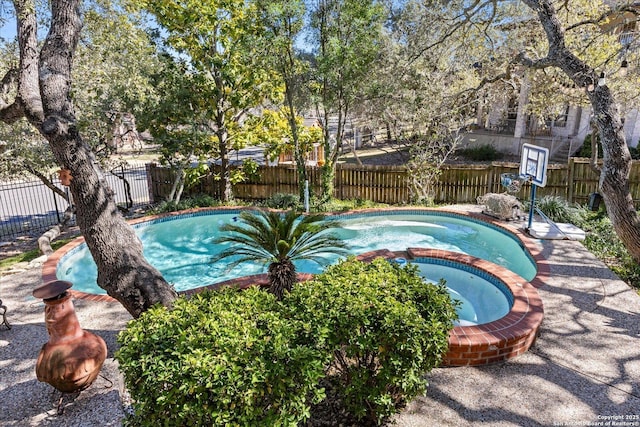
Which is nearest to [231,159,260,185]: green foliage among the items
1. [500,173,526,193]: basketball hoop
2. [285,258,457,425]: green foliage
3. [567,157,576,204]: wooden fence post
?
[500,173,526,193]: basketball hoop

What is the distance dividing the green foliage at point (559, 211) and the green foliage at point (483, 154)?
918 centimetres

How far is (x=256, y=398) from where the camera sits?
10.2 feet

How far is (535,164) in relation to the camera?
9.80 meters

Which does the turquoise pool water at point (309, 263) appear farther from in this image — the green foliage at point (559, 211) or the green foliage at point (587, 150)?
the green foliage at point (587, 150)

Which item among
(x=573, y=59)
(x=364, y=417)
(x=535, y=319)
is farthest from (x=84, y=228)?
(x=573, y=59)

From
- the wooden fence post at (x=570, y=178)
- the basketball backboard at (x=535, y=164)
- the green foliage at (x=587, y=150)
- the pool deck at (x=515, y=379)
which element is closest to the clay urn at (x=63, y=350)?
the pool deck at (x=515, y=379)

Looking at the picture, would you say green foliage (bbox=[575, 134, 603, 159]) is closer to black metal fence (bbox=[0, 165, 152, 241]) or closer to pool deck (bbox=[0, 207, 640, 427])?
pool deck (bbox=[0, 207, 640, 427])

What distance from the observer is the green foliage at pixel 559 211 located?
34.4 ft

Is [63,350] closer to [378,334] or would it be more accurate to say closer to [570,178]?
[378,334]

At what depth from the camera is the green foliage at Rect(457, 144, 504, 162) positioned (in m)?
20.0

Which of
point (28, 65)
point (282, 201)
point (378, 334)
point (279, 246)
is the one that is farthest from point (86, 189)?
point (282, 201)

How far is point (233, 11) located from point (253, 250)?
7.77 m

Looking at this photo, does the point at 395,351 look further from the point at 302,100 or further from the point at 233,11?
the point at 233,11

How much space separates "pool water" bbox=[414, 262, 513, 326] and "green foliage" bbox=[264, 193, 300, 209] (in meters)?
5.47
